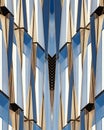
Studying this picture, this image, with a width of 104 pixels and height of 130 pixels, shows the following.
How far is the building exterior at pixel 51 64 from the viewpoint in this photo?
105ft

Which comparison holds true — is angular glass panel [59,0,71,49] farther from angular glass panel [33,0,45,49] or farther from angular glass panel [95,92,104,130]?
angular glass panel [95,92,104,130]

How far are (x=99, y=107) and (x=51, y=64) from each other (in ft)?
36.0

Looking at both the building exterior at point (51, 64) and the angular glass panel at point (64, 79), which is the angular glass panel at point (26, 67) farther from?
the angular glass panel at point (64, 79)

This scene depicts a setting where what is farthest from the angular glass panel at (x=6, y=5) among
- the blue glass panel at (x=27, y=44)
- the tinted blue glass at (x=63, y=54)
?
the tinted blue glass at (x=63, y=54)

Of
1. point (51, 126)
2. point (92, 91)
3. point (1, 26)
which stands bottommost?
point (51, 126)

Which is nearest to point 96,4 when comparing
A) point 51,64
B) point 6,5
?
point 6,5

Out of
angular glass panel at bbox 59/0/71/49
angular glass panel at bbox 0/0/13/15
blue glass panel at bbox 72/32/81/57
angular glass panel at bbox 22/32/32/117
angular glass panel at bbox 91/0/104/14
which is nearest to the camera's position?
angular glass panel at bbox 91/0/104/14

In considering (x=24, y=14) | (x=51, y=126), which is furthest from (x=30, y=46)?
(x=51, y=126)

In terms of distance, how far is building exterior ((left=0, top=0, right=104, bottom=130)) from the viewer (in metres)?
31.9

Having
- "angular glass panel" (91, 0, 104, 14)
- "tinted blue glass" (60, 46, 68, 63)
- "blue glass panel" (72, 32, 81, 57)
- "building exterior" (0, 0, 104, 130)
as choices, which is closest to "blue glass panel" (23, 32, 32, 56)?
"building exterior" (0, 0, 104, 130)

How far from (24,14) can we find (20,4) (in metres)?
0.51

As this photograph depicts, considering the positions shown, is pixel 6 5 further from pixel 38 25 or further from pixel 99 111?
pixel 38 25

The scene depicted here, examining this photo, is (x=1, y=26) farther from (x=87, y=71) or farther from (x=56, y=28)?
(x=56, y=28)

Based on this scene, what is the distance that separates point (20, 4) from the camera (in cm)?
3709
